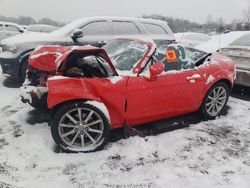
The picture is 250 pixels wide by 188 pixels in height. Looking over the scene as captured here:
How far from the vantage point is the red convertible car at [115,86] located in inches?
158

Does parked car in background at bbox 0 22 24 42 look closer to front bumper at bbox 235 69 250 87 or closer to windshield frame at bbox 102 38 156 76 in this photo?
front bumper at bbox 235 69 250 87

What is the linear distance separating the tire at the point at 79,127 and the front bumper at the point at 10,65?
3.31 metres

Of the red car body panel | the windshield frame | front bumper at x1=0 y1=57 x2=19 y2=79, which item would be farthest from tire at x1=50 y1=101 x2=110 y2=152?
front bumper at x1=0 y1=57 x2=19 y2=79

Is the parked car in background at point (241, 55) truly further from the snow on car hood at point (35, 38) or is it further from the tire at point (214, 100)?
the snow on car hood at point (35, 38)

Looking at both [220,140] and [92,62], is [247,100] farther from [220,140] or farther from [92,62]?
[92,62]

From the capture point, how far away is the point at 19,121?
506cm

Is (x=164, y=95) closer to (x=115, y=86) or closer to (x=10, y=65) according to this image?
(x=115, y=86)

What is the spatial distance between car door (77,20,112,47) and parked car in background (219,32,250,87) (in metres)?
2.82

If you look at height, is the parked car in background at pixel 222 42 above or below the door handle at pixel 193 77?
above

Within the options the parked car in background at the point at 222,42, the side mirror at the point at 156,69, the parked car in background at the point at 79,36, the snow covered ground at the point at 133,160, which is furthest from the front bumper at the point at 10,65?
the parked car in background at the point at 222,42

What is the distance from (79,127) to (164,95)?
138 centimetres

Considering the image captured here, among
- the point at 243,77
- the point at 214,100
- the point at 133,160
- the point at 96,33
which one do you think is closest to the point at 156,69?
the point at 133,160

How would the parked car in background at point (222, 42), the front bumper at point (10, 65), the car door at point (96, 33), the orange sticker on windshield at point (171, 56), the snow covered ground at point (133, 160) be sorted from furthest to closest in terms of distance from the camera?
the parked car in background at point (222, 42) → the car door at point (96, 33) → the front bumper at point (10, 65) → the orange sticker on windshield at point (171, 56) → the snow covered ground at point (133, 160)

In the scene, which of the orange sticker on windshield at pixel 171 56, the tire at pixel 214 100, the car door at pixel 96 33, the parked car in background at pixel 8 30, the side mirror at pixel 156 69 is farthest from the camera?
the parked car in background at pixel 8 30
